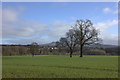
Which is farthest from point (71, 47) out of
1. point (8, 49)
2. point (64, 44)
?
point (8, 49)

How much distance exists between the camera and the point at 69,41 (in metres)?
70.7

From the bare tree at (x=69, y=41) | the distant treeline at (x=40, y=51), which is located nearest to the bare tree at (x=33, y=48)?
the distant treeline at (x=40, y=51)

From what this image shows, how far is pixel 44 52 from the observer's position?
445 ft

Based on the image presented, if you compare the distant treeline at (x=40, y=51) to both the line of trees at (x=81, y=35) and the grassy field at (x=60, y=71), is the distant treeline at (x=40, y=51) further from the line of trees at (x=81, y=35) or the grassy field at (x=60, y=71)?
the grassy field at (x=60, y=71)

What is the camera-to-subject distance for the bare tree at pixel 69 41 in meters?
66.8

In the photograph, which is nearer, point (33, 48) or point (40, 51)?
point (33, 48)

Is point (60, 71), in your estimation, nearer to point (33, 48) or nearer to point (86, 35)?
point (86, 35)

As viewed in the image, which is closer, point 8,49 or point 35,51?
point 35,51

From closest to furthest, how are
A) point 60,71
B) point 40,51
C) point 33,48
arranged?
point 60,71 < point 33,48 < point 40,51

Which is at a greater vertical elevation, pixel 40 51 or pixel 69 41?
pixel 69 41

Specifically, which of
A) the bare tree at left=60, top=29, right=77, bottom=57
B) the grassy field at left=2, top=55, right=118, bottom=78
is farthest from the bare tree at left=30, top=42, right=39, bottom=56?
the grassy field at left=2, top=55, right=118, bottom=78

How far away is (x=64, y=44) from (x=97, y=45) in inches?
641

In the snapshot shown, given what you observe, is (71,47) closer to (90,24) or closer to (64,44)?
(64,44)

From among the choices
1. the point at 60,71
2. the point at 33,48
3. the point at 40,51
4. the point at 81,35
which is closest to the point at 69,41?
the point at 81,35
